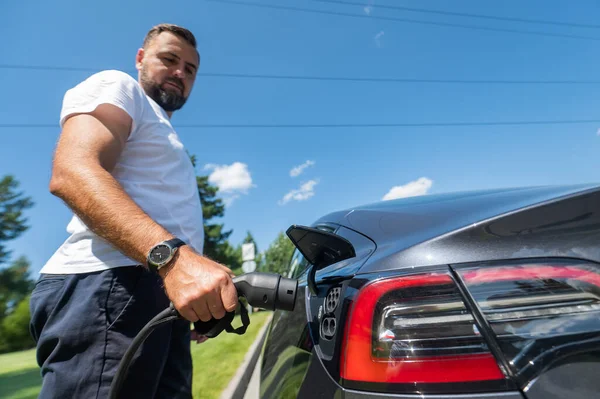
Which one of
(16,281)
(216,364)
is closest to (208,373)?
(216,364)

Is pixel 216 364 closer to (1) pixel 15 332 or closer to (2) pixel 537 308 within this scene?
(2) pixel 537 308

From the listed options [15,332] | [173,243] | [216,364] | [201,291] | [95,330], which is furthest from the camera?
[15,332]

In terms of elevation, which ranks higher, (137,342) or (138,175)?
(138,175)

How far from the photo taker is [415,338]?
0.68 metres

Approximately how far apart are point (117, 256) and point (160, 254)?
445 millimetres

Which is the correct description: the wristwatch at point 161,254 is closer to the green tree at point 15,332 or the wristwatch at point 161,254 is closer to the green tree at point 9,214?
the green tree at point 15,332

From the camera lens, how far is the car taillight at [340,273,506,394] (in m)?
0.65

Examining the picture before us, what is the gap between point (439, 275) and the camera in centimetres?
70

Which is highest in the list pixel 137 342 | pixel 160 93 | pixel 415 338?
pixel 160 93

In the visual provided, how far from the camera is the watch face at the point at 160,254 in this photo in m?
0.97

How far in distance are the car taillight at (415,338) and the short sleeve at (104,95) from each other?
1.20m

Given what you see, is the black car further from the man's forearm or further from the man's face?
the man's face

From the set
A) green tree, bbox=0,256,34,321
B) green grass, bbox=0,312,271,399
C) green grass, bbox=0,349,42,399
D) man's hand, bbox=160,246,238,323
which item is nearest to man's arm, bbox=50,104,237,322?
man's hand, bbox=160,246,238,323

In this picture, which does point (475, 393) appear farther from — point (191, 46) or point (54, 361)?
point (191, 46)
